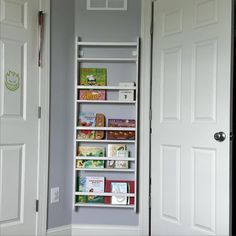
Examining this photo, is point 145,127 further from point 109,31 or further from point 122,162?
point 109,31

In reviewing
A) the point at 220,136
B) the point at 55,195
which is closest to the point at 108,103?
the point at 55,195

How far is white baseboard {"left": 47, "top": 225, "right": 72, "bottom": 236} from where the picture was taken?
2843 mm

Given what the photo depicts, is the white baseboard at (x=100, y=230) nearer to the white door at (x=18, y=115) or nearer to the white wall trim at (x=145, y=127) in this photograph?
the white wall trim at (x=145, y=127)

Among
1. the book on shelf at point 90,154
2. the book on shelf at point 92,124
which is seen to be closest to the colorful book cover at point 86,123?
the book on shelf at point 92,124

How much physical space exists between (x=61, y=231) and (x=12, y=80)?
1.36 meters

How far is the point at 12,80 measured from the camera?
2.64m

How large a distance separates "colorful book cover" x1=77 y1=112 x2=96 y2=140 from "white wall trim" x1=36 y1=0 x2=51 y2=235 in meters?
0.30

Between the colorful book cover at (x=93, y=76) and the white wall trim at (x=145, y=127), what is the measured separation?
351 millimetres

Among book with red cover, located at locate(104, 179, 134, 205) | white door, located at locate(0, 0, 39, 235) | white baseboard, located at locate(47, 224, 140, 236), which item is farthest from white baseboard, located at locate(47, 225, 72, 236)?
book with red cover, located at locate(104, 179, 134, 205)

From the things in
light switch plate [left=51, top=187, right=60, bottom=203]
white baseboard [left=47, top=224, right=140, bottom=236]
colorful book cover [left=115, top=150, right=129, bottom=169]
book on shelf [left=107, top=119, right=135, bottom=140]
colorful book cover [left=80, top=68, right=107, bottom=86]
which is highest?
colorful book cover [left=80, top=68, right=107, bottom=86]

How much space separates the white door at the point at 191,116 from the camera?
7.75 ft

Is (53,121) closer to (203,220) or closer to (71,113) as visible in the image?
(71,113)

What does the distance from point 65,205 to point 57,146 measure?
1.75 ft

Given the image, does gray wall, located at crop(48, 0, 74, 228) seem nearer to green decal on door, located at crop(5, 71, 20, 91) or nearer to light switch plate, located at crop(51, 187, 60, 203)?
light switch plate, located at crop(51, 187, 60, 203)
